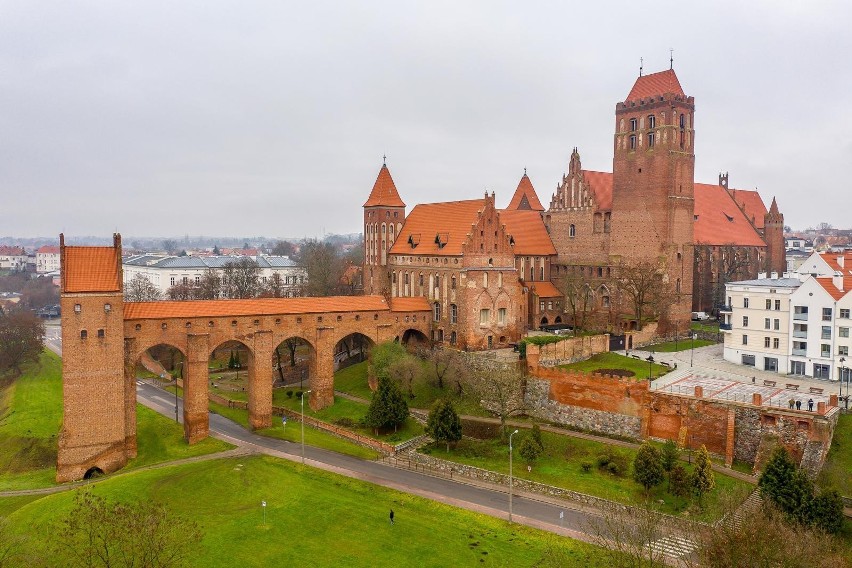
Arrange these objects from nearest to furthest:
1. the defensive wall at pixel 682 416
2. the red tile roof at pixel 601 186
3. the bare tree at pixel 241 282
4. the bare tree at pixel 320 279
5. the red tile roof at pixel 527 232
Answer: the defensive wall at pixel 682 416, the red tile roof at pixel 601 186, the red tile roof at pixel 527 232, the bare tree at pixel 241 282, the bare tree at pixel 320 279

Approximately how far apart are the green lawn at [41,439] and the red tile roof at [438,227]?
88.1 feet

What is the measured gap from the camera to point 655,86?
64875 millimetres

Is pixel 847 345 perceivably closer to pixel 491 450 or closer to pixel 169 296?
pixel 491 450

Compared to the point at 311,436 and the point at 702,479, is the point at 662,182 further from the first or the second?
the point at 311,436

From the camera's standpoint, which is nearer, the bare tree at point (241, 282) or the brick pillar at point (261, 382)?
the brick pillar at point (261, 382)

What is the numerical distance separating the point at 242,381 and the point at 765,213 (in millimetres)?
65249

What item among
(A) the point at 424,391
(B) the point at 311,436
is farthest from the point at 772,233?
(B) the point at 311,436

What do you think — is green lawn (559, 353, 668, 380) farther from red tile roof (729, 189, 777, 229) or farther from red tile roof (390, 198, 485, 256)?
red tile roof (729, 189, 777, 229)

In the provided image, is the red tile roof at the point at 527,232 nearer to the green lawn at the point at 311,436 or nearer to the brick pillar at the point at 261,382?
the brick pillar at the point at 261,382

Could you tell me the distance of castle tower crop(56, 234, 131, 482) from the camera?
4828 cm

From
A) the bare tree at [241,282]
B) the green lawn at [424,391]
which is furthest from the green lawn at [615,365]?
the bare tree at [241,282]

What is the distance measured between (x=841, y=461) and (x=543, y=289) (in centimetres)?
3609

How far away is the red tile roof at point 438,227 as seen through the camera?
64.8m

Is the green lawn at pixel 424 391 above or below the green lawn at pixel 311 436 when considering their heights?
above
